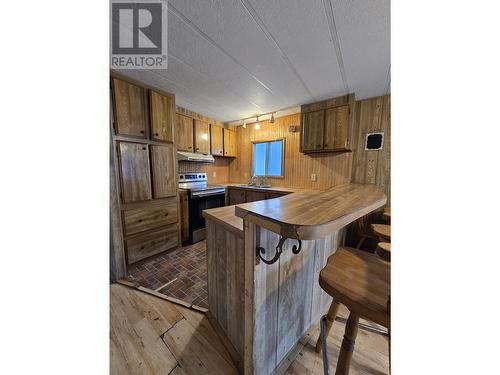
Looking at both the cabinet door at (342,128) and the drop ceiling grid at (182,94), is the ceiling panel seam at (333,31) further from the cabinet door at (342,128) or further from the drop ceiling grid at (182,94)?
the drop ceiling grid at (182,94)

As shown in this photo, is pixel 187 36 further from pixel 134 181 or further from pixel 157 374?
pixel 157 374

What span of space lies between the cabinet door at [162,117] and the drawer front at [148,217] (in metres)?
0.93

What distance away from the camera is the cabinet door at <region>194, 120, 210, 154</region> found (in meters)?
3.32

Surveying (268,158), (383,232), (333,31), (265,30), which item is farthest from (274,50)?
(268,158)

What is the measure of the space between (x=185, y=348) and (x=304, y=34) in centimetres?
254

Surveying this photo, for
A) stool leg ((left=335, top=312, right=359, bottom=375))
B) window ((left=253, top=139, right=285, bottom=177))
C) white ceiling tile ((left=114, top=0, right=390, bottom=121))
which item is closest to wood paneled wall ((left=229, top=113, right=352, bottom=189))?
window ((left=253, top=139, right=285, bottom=177))

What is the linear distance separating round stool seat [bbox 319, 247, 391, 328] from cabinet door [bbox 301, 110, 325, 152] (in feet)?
7.19

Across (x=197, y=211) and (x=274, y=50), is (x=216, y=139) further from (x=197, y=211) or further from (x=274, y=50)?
(x=274, y=50)

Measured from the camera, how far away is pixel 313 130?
285 centimetres
